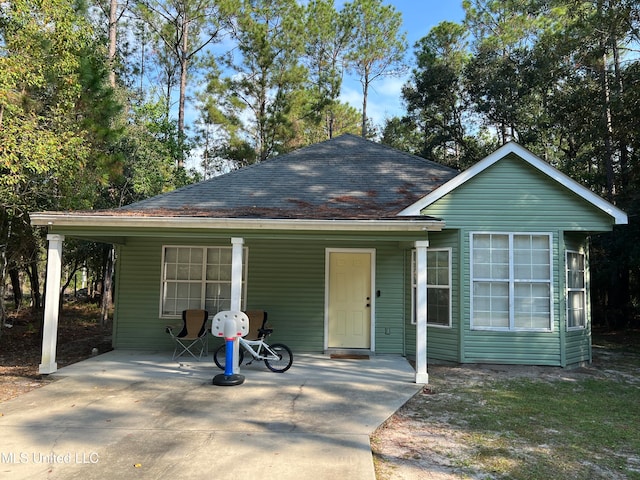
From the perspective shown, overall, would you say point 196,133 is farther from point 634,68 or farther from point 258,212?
point 634,68

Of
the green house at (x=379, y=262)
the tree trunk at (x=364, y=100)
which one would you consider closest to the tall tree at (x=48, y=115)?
the green house at (x=379, y=262)

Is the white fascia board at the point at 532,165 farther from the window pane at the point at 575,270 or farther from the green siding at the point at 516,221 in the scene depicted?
the window pane at the point at 575,270

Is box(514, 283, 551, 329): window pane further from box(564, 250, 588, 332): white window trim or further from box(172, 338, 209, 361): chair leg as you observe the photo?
box(172, 338, 209, 361): chair leg

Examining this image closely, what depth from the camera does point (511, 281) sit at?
777 cm

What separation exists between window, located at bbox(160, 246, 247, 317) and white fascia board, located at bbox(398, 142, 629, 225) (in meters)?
3.74

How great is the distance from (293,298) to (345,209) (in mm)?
2128

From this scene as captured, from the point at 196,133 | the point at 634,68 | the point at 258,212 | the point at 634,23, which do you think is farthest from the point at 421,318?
the point at 196,133

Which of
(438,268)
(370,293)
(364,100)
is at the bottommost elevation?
(370,293)

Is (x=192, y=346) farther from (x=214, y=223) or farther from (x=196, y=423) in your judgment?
(x=196, y=423)

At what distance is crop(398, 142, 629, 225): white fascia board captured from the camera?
295 inches

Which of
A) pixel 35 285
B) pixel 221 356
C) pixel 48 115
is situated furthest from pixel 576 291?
pixel 35 285

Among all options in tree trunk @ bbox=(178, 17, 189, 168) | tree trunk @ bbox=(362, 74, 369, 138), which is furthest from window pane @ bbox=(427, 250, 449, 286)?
tree trunk @ bbox=(362, 74, 369, 138)

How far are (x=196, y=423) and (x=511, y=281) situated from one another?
5872 mm

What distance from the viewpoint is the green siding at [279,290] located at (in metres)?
8.70
